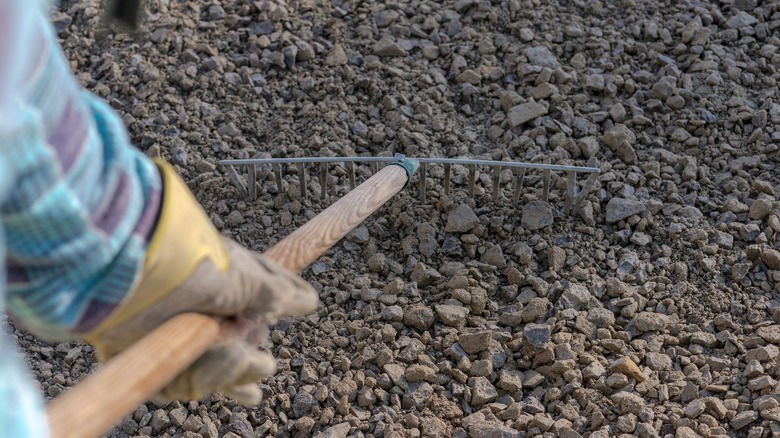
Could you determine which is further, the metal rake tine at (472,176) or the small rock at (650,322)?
the metal rake tine at (472,176)

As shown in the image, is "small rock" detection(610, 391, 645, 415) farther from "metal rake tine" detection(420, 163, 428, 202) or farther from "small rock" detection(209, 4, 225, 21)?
"small rock" detection(209, 4, 225, 21)

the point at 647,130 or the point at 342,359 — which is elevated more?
the point at 647,130

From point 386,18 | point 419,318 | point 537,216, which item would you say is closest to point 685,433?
point 419,318

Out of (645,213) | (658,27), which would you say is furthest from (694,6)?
(645,213)

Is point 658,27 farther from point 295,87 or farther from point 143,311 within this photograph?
point 143,311

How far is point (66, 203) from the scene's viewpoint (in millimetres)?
1235

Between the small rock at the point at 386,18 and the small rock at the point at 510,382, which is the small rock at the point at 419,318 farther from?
the small rock at the point at 386,18

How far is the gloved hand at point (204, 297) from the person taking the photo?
1.49m

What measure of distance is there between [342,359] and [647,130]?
66.5 inches

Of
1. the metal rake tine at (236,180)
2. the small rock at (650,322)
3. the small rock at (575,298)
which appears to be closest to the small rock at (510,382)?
the small rock at (575,298)

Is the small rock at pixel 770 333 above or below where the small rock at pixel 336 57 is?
below

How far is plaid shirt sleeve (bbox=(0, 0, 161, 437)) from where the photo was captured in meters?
1.10

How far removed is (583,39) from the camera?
168 inches

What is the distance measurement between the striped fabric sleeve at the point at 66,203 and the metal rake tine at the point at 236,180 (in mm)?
2219
